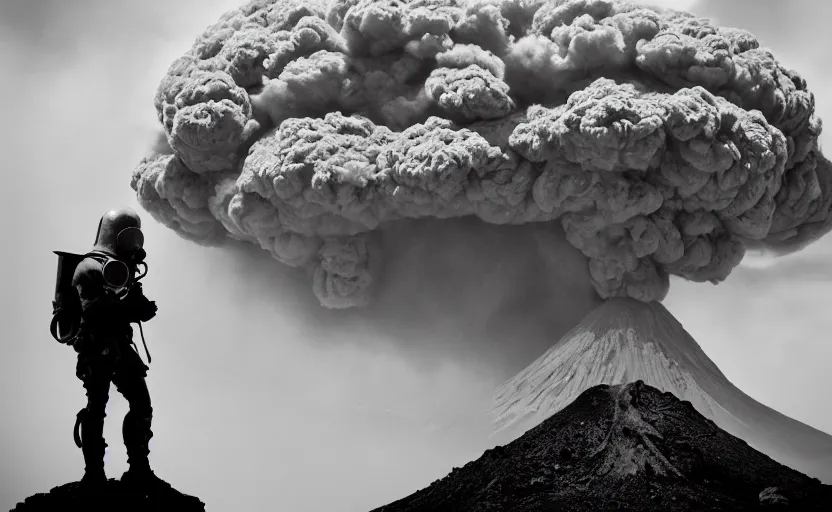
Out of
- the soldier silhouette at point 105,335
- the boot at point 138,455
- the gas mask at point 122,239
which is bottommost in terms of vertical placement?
the boot at point 138,455

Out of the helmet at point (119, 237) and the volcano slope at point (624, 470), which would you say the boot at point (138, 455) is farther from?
the volcano slope at point (624, 470)

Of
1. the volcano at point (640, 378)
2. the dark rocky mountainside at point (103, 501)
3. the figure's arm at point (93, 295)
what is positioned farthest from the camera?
the volcano at point (640, 378)

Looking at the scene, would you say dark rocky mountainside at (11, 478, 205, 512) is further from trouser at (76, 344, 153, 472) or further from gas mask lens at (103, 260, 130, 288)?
gas mask lens at (103, 260, 130, 288)

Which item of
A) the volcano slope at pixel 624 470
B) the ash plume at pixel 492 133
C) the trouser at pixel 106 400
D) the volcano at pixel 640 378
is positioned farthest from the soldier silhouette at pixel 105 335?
the volcano at pixel 640 378

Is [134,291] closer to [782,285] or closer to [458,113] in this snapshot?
[458,113]

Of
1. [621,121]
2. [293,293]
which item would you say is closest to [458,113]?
[621,121]

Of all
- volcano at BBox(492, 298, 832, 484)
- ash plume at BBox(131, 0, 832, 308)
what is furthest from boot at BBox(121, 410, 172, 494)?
volcano at BBox(492, 298, 832, 484)
